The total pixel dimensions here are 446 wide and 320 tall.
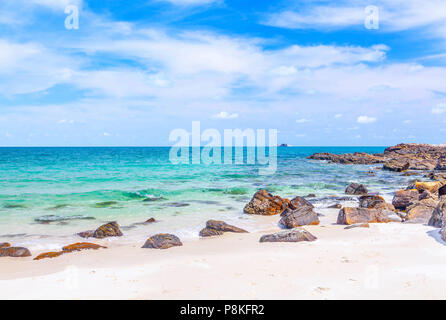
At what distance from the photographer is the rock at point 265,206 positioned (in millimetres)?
13766

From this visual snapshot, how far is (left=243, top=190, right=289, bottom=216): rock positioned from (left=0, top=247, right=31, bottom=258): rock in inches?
328

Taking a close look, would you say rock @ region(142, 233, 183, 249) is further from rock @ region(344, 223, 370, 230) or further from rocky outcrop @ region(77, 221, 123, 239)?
A: rock @ region(344, 223, 370, 230)

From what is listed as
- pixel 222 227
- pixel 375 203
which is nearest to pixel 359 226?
pixel 375 203

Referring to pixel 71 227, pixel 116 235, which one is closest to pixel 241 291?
pixel 116 235

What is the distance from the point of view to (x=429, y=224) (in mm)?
9781

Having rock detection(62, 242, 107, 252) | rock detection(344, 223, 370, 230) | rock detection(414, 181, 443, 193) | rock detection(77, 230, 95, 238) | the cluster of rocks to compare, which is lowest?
rock detection(77, 230, 95, 238)

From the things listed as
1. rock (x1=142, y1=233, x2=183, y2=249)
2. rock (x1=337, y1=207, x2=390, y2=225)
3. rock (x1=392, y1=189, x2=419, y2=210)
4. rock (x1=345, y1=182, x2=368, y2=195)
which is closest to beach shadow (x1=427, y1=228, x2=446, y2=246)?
rock (x1=337, y1=207, x2=390, y2=225)

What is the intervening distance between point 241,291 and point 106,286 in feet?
7.49

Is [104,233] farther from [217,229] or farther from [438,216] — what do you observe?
[438,216]

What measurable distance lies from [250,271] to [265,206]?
7.88 meters

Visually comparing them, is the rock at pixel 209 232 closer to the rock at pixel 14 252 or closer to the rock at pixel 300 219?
the rock at pixel 300 219

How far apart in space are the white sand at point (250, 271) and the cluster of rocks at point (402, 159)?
33000 millimetres

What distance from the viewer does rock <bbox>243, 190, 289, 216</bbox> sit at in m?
13.8

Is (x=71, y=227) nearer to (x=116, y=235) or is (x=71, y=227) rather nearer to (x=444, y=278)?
(x=116, y=235)
